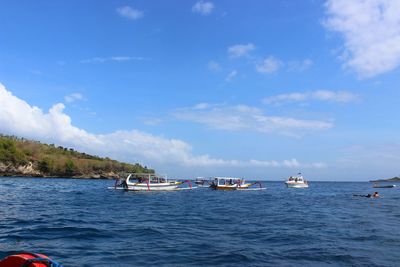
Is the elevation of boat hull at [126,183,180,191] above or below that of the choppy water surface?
above

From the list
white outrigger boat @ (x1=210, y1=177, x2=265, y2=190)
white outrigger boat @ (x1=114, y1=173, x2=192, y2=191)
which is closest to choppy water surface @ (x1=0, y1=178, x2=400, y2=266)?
white outrigger boat @ (x1=114, y1=173, x2=192, y2=191)

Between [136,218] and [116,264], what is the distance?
18.9 m

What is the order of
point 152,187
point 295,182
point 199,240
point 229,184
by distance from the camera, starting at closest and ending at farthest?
point 199,240 → point 152,187 → point 229,184 → point 295,182

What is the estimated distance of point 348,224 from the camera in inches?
1372

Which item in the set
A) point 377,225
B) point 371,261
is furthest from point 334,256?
point 377,225

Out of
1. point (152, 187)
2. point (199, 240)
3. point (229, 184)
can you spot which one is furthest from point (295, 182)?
point (199, 240)

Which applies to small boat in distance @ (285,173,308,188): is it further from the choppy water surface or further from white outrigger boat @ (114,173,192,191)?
the choppy water surface

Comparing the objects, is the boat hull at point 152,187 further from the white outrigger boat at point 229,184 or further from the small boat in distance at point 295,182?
the small boat in distance at point 295,182

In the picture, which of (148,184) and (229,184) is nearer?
(148,184)

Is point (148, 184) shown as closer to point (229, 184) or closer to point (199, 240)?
point (229, 184)

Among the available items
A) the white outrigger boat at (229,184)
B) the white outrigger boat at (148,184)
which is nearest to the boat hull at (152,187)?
the white outrigger boat at (148,184)

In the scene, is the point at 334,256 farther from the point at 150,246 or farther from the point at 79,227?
the point at 79,227

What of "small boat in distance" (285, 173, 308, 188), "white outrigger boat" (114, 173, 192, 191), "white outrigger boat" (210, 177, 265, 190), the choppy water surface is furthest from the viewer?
"small boat in distance" (285, 173, 308, 188)

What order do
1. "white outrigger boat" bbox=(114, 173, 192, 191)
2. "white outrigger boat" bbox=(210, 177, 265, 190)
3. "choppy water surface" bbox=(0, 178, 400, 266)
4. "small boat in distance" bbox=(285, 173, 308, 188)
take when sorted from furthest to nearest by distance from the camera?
1. "small boat in distance" bbox=(285, 173, 308, 188)
2. "white outrigger boat" bbox=(210, 177, 265, 190)
3. "white outrigger boat" bbox=(114, 173, 192, 191)
4. "choppy water surface" bbox=(0, 178, 400, 266)
